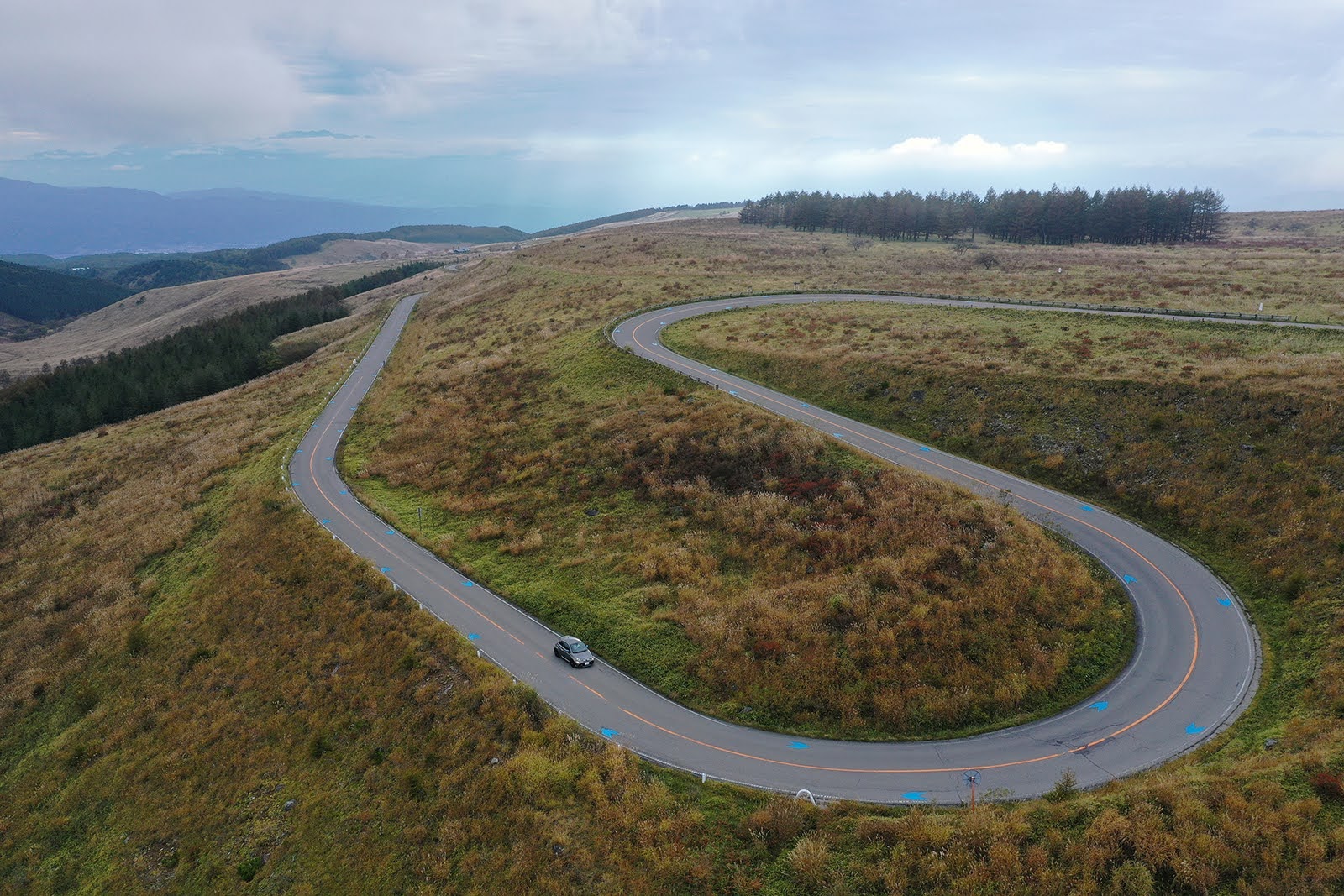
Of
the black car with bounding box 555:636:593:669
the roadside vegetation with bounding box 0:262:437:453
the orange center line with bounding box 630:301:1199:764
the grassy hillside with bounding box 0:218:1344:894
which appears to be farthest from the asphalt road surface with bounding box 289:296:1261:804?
the roadside vegetation with bounding box 0:262:437:453

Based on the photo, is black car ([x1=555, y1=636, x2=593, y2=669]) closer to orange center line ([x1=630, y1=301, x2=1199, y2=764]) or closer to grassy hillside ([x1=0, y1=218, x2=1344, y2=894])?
grassy hillside ([x1=0, y1=218, x2=1344, y2=894])

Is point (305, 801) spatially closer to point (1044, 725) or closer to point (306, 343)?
point (1044, 725)

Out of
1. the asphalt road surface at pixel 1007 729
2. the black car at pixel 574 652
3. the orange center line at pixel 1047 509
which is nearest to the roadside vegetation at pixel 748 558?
the asphalt road surface at pixel 1007 729

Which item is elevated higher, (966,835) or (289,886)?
(966,835)

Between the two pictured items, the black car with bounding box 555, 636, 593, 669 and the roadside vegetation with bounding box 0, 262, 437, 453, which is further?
the roadside vegetation with bounding box 0, 262, 437, 453

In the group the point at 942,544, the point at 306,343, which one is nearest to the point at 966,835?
the point at 942,544

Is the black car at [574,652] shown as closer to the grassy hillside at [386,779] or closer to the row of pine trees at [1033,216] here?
the grassy hillside at [386,779]
